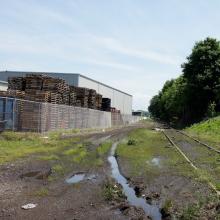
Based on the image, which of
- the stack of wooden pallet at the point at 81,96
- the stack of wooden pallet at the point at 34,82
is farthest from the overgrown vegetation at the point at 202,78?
the stack of wooden pallet at the point at 34,82

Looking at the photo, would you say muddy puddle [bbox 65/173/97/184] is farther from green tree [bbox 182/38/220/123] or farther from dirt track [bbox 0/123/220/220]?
green tree [bbox 182/38/220/123]

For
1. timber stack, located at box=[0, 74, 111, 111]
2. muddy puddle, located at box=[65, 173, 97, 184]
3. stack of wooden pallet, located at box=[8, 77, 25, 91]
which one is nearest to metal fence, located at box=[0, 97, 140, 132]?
timber stack, located at box=[0, 74, 111, 111]

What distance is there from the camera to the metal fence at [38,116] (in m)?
28.8

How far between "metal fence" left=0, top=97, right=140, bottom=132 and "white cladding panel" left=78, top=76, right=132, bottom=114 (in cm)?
2322

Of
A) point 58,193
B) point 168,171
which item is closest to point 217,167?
point 168,171

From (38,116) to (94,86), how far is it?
4604 centimetres

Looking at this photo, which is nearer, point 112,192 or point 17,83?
point 112,192

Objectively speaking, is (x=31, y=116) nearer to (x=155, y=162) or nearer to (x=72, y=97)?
(x=72, y=97)

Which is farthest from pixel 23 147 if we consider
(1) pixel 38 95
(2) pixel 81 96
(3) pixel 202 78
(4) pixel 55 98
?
(3) pixel 202 78

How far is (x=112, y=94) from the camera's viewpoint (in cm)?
9750

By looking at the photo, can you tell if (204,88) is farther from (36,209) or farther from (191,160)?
(36,209)

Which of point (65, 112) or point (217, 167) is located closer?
point (217, 167)

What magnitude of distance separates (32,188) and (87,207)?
2562mm

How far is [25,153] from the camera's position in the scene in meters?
19.9
